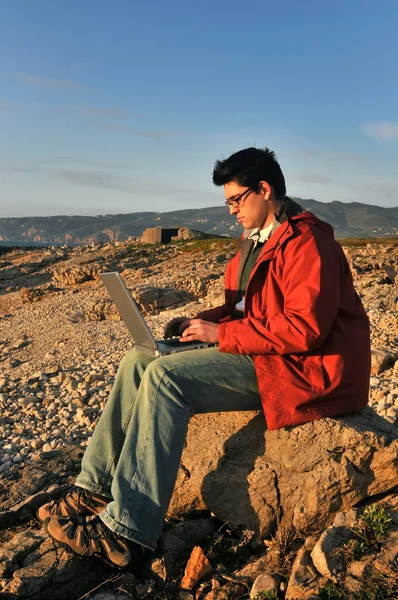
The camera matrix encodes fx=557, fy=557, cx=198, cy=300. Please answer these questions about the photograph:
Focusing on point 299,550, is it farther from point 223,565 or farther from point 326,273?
point 326,273

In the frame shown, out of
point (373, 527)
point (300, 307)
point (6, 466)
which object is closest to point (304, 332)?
point (300, 307)

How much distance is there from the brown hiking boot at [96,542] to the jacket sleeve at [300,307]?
131 centimetres

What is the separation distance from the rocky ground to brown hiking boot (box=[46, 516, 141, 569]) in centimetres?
24

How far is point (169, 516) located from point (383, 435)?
1.61 m

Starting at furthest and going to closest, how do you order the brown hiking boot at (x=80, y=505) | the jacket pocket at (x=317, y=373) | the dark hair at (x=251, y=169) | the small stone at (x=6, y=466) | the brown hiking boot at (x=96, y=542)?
the small stone at (x=6, y=466)
the dark hair at (x=251, y=169)
the brown hiking boot at (x=80, y=505)
the jacket pocket at (x=317, y=373)
the brown hiking boot at (x=96, y=542)

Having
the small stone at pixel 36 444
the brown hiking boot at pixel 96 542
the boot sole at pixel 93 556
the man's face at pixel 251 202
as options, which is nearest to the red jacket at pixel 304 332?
the man's face at pixel 251 202

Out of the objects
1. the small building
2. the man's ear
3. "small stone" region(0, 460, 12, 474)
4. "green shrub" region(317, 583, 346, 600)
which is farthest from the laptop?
the small building

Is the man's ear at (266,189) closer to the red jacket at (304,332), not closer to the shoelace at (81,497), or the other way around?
the red jacket at (304,332)

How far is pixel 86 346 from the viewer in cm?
1274

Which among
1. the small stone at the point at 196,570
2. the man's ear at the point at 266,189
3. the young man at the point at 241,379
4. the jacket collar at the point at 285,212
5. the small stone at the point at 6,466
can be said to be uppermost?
the man's ear at the point at 266,189

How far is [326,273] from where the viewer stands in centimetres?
336

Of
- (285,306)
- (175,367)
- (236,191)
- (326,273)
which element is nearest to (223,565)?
(175,367)

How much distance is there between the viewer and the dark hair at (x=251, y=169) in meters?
3.85

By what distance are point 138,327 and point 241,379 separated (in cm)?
81
